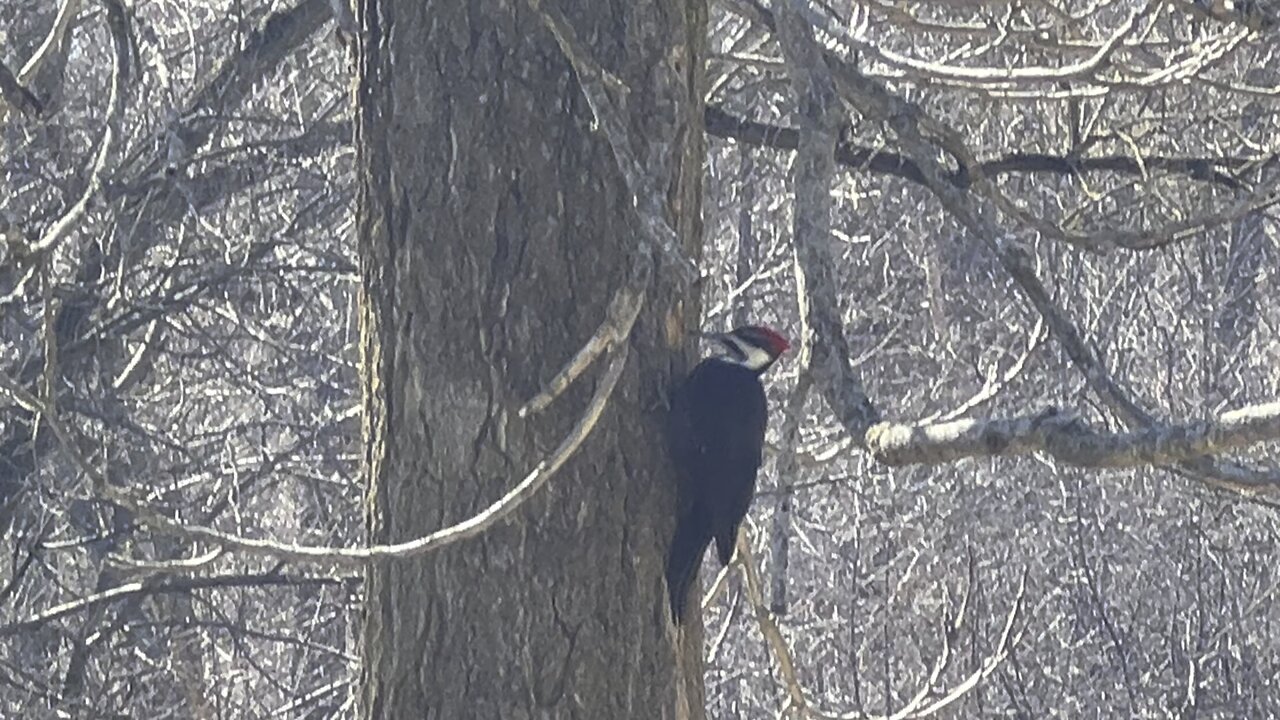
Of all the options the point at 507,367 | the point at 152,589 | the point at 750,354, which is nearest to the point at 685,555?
the point at 507,367

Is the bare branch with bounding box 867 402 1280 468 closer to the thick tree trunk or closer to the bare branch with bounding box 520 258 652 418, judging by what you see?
the bare branch with bounding box 520 258 652 418

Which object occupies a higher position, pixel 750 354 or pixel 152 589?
pixel 750 354

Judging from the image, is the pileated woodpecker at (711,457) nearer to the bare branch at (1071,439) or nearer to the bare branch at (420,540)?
the bare branch at (420,540)

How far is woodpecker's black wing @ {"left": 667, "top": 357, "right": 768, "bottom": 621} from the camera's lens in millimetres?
3619

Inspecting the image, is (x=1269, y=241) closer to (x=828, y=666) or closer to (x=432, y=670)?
(x=828, y=666)

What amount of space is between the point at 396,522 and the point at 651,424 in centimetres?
49

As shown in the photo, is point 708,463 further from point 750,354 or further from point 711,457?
point 750,354

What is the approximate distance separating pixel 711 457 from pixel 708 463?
2 cm

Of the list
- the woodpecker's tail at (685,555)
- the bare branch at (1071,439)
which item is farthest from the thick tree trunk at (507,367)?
the bare branch at (1071,439)

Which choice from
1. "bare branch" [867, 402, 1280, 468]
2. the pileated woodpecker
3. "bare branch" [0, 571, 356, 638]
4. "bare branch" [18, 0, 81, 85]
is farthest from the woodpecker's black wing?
"bare branch" [0, 571, 356, 638]

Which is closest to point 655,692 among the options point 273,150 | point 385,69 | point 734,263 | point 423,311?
point 423,311

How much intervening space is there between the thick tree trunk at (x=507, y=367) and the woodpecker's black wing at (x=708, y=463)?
0.15 feet

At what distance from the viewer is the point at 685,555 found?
358 centimetres

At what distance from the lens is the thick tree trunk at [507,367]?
351cm
